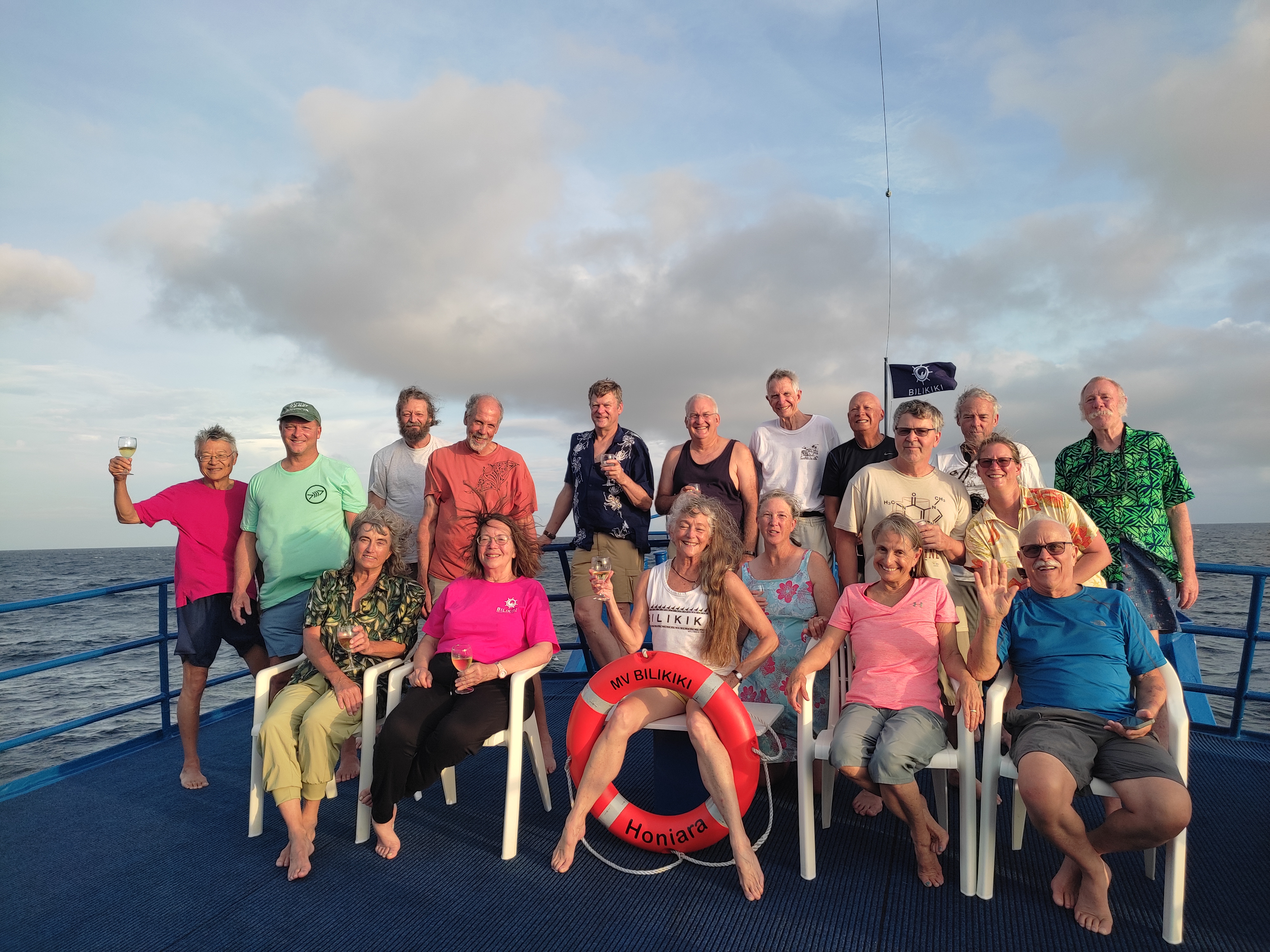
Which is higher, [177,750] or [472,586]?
[472,586]

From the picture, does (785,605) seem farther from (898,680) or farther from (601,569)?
(601,569)

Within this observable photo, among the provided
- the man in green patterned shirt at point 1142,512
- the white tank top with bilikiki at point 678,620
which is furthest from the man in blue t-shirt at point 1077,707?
the white tank top with bilikiki at point 678,620

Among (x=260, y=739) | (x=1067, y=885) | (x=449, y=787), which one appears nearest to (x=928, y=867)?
(x=1067, y=885)

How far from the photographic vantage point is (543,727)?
10.7ft

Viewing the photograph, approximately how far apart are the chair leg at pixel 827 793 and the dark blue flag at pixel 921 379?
9.24 feet

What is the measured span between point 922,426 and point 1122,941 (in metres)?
1.77

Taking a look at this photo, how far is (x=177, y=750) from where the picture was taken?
3.82 metres

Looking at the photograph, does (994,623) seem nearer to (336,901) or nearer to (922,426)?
(922,426)

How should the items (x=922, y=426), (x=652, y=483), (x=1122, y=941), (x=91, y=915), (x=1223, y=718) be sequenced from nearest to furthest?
(x=1122, y=941), (x=91, y=915), (x=922, y=426), (x=652, y=483), (x=1223, y=718)

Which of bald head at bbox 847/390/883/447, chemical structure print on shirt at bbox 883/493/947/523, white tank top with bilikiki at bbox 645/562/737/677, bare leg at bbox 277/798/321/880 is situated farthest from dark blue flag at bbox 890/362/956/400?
bare leg at bbox 277/798/321/880

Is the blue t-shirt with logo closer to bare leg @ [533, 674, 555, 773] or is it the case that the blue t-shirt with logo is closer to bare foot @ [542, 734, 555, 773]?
bare leg @ [533, 674, 555, 773]

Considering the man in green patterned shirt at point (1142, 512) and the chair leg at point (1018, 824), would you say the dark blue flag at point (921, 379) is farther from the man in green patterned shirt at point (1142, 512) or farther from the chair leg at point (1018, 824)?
the chair leg at point (1018, 824)

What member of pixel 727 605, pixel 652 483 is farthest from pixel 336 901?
pixel 652 483

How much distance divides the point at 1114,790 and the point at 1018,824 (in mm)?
568
